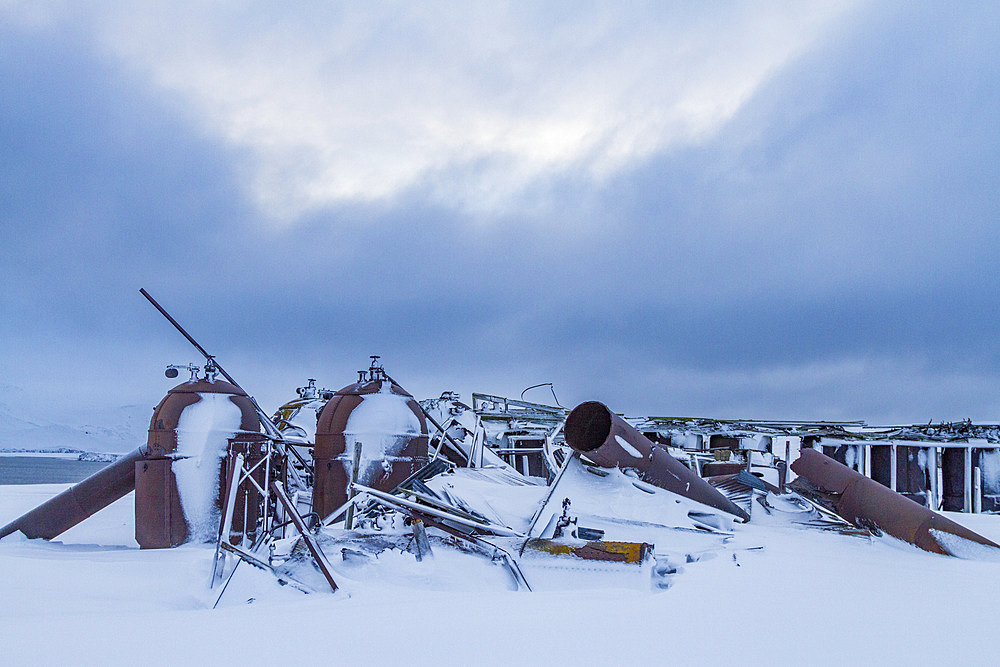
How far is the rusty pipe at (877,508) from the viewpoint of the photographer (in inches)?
357

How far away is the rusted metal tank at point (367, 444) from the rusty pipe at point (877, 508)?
25.5 ft

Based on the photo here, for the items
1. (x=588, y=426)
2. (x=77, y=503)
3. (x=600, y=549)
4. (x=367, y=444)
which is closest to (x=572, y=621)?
(x=600, y=549)

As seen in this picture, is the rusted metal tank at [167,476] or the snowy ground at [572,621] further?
the rusted metal tank at [167,476]

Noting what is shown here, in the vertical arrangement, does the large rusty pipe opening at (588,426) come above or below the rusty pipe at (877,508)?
above

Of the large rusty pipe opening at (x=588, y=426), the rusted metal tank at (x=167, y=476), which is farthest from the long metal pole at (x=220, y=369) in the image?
the large rusty pipe opening at (x=588, y=426)

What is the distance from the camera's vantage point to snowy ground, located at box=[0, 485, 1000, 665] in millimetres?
4605

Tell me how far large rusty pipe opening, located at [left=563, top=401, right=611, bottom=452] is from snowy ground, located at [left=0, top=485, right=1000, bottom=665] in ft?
10.5

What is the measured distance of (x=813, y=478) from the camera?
39.2ft

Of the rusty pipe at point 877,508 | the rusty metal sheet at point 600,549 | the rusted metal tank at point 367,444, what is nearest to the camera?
the rusty metal sheet at point 600,549

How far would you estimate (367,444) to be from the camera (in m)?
15.7

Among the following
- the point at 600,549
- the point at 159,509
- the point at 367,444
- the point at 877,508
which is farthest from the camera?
the point at 367,444

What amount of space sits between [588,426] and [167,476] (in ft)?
24.3

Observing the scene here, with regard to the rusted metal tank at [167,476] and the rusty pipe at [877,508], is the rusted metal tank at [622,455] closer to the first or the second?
the rusty pipe at [877,508]

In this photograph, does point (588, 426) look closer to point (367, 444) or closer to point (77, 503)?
point (367, 444)
